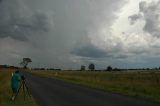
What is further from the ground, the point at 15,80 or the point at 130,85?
the point at 130,85

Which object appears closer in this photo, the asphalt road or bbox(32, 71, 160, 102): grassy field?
the asphalt road

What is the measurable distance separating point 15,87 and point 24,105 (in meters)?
3.55

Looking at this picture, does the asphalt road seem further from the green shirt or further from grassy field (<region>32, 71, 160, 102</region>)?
grassy field (<region>32, 71, 160, 102</region>)

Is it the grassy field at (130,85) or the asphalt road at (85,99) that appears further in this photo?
the grassy field at (130,85)

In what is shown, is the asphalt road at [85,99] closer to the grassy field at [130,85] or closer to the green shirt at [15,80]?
the green shirt at [15,80]

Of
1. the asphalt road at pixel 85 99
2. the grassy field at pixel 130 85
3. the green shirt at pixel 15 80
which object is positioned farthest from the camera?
the grassy field at pixel 130 85

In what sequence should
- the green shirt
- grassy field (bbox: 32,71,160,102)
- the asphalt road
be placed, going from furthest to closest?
grassy field (bbox: 32,71,160,102), the green shirt, the asphalt road

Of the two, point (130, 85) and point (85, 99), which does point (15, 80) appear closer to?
point (85, 99)

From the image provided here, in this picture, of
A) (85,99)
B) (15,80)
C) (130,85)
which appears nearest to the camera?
(85,99)

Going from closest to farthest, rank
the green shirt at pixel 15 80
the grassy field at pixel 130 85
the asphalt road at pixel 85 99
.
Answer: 1. the asphalt road at pixel 85 99
2. the green shirt at pixel 15 80
3. the grassy field at pixel 130 85

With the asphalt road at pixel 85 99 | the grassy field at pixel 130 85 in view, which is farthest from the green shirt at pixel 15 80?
the grassy field at pixel 130 85

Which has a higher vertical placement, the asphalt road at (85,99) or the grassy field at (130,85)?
the grassy field at (130,85)

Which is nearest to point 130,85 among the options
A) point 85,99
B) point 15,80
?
point 85,99

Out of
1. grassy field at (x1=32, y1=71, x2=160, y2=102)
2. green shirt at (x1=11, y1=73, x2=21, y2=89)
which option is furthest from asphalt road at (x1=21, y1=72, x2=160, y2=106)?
grassy field at (x1=32, y1=71, x2=160, y2=102)
